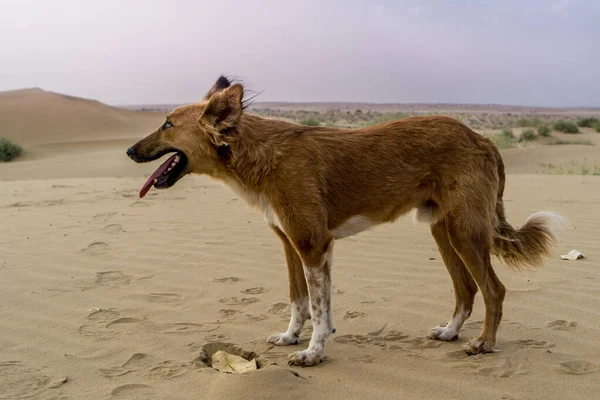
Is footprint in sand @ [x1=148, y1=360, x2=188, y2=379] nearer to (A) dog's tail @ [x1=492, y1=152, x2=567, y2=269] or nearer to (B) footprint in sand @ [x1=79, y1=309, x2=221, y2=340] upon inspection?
(B) footprint in sand @ [x1=79, y1=309, x2=221, y2=340]

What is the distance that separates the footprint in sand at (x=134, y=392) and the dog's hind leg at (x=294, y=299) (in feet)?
3.89

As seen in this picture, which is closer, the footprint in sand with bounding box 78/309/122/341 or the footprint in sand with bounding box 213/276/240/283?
the footprint in sand with bounding box 78/309/122/341

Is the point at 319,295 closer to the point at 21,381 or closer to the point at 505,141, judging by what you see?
the point at 21,381

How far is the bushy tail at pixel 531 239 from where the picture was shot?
4.84 meters

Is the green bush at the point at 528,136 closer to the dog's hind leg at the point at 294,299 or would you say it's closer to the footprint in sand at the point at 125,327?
the dog's hind leg at the point at 294,299

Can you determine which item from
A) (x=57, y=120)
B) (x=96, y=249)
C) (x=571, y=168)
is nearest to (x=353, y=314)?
(x=96, y=249)

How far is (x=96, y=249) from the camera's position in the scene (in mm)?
7418

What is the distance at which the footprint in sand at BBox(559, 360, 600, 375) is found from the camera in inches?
155

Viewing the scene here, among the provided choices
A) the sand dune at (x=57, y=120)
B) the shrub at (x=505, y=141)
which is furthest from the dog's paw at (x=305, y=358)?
the sand dune at (x=57, y=120)

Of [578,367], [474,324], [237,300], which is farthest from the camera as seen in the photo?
[237,300]

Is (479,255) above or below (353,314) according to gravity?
above

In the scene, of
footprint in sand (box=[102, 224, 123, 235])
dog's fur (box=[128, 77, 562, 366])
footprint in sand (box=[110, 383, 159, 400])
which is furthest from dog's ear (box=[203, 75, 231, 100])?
footprint in sand (box=[102, 224, 123, 235])

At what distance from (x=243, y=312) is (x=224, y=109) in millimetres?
1871

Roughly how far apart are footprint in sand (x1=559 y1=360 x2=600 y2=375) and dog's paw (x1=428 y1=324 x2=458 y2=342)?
2.82ft
